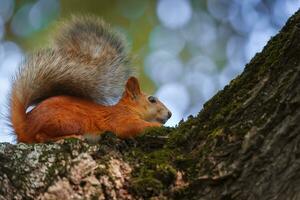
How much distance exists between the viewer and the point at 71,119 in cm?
238

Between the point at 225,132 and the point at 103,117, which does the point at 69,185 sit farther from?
the point at 103,117

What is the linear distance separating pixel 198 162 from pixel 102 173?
0.87 feet

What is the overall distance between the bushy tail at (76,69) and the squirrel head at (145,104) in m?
0.08

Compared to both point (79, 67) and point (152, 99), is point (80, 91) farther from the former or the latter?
point (152, 99)

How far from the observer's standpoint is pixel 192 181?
1.45 metres

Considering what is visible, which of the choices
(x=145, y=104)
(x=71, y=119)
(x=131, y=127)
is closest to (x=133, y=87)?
(x=145, y=104)

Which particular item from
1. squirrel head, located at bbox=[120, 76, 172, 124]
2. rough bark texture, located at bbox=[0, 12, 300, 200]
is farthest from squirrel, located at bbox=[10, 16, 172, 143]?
rough bark texture, located at bbox=[0, 12, 300, 200]

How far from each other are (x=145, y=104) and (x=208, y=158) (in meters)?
1.61

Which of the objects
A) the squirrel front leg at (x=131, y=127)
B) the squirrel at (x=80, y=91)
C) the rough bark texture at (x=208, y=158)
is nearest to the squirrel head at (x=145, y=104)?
the squirrel at (x=80, y=91)

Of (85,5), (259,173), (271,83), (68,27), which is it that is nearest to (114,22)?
A: (85,5)

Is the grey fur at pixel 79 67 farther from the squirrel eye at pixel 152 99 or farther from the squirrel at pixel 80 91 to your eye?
the squirrel eye at pixel 152 99

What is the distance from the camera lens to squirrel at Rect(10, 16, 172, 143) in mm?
2312

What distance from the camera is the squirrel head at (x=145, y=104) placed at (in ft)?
9.80

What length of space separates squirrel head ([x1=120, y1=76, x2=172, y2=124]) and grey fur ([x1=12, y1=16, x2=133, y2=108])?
83mm
